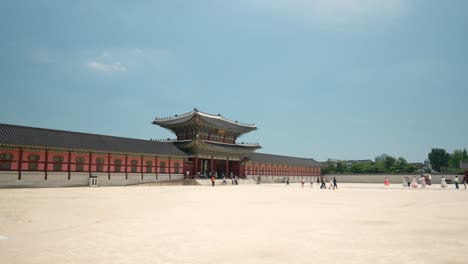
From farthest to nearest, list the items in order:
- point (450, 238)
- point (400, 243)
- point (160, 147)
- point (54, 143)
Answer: point (160, 147) < point (54, 143) < point (450, 238) < point (400, 243)

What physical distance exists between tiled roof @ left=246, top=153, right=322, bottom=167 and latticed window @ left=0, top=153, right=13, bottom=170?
3750cm

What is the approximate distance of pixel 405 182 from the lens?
4322cm

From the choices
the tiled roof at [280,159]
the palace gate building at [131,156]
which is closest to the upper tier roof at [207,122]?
the palace gate building at [131,156]

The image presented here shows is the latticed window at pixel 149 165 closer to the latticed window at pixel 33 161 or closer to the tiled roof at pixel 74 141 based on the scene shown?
the tiled roof at pixel 74 141

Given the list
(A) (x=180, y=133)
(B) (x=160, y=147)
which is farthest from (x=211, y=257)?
(A) (x=180, y=133)

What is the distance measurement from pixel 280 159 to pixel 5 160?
51342 mm

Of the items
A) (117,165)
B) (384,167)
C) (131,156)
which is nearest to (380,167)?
(384,167)

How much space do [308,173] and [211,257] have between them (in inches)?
2935

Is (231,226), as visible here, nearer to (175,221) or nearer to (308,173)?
(175,221)

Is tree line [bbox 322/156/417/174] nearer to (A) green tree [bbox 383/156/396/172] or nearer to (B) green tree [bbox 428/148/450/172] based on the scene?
(A) green tree [bbox 383/156/396/172]

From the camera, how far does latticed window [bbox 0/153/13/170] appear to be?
31094 millimetres

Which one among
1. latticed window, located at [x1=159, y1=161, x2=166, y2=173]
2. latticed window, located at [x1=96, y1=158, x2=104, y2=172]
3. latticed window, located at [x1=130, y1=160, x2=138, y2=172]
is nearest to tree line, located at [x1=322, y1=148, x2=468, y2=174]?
latticed window, located at [x1=159, y1=161, x2=166, y2=173]

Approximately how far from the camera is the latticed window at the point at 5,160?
3109 cm

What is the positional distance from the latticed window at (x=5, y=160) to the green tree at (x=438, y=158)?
379ft
